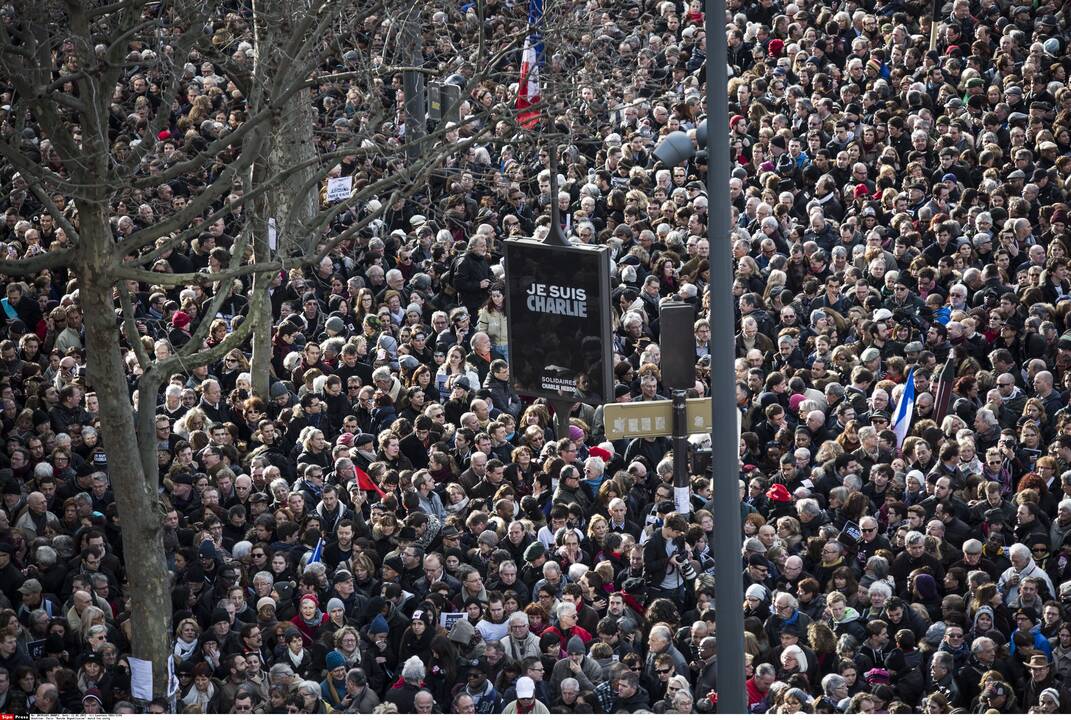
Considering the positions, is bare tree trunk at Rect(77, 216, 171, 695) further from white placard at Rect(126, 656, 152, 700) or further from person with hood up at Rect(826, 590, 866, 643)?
person with hood up at Rect(826, 590, 866, 643)

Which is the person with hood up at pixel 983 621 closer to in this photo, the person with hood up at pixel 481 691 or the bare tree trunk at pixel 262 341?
the person with hood up at pixel 481 691

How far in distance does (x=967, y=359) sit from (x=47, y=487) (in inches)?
355

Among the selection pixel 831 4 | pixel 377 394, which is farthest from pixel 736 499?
pixel 831 4

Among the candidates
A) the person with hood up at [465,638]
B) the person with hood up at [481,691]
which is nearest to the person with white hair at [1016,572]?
the person with hood up at [465,638]

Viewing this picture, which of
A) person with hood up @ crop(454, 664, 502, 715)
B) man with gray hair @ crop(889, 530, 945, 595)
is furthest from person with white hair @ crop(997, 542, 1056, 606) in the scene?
person with hood up @ crop(454, 664, 502, 715)

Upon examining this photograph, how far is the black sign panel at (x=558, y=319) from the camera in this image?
566 inches

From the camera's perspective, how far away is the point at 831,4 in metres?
26.3

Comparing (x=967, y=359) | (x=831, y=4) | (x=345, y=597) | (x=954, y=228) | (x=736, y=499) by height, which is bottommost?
(x=345, y=597)

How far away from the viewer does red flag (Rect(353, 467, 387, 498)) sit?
14.9 metres

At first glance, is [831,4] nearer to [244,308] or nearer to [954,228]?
[954,228]

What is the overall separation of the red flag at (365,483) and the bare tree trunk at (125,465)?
2030 mm

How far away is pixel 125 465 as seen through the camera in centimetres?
1338

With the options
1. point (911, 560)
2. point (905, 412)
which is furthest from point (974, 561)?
point (905, 412)

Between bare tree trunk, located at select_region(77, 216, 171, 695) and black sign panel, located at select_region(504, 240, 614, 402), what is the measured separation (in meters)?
3.67
